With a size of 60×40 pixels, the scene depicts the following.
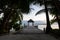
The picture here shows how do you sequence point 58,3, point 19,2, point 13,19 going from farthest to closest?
1. point 13,19
2. point 19,2
3. point 58,3

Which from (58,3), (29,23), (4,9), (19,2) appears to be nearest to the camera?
(58,3)

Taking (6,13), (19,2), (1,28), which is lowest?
(1,28)

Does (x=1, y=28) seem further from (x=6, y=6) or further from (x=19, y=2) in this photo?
(x=19, y=2)

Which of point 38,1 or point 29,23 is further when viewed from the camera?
point 29,23

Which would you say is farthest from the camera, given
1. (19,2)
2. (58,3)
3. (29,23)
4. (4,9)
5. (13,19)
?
(29,23)

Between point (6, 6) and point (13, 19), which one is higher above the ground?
point (6, 6)

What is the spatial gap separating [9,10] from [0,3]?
200cm

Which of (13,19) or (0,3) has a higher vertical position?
(0,3)

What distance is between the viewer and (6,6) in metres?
20.4

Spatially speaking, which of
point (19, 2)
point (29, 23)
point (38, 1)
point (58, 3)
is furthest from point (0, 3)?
point (29, 23)

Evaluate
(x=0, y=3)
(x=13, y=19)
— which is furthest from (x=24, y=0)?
(x=13, y=19)

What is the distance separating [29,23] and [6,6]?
30.6 metres

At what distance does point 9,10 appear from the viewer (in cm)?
2025

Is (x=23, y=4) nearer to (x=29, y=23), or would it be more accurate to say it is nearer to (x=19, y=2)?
(x=19, y=2)
